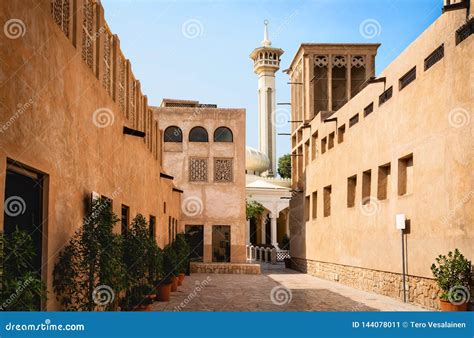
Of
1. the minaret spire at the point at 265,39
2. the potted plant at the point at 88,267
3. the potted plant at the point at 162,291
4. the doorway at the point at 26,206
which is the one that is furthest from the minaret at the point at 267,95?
the doorway at the point at 26,206

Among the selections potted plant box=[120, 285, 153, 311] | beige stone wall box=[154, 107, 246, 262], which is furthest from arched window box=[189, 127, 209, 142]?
potted plant box=[120, 285, 153, 311]

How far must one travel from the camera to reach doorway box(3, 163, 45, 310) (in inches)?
284

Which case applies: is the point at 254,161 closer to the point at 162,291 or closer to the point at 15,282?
the point at 162,291

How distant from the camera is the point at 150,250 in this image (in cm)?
1416

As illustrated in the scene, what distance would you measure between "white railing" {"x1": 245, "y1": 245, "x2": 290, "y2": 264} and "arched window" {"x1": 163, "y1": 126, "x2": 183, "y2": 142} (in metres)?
11.0

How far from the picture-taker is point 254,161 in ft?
192

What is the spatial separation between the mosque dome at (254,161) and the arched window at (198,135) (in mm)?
25311

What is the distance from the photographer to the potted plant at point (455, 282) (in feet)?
40.5

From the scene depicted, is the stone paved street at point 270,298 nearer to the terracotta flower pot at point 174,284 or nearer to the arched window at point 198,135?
the terracotta flower pot at point 174,284

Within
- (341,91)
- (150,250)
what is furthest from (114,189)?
(341,91)

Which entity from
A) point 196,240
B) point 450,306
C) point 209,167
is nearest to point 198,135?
point 209,167

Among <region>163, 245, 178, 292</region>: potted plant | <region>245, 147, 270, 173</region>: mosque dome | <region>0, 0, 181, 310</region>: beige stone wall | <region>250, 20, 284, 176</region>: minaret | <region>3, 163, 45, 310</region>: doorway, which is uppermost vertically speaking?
<region>250, 20, 284, 176</region>: minaret

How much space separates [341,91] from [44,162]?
2816 centimetres

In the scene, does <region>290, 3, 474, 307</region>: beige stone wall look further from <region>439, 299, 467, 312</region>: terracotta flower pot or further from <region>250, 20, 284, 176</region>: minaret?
<region>250, 20, 284, 176</region>: minaret
